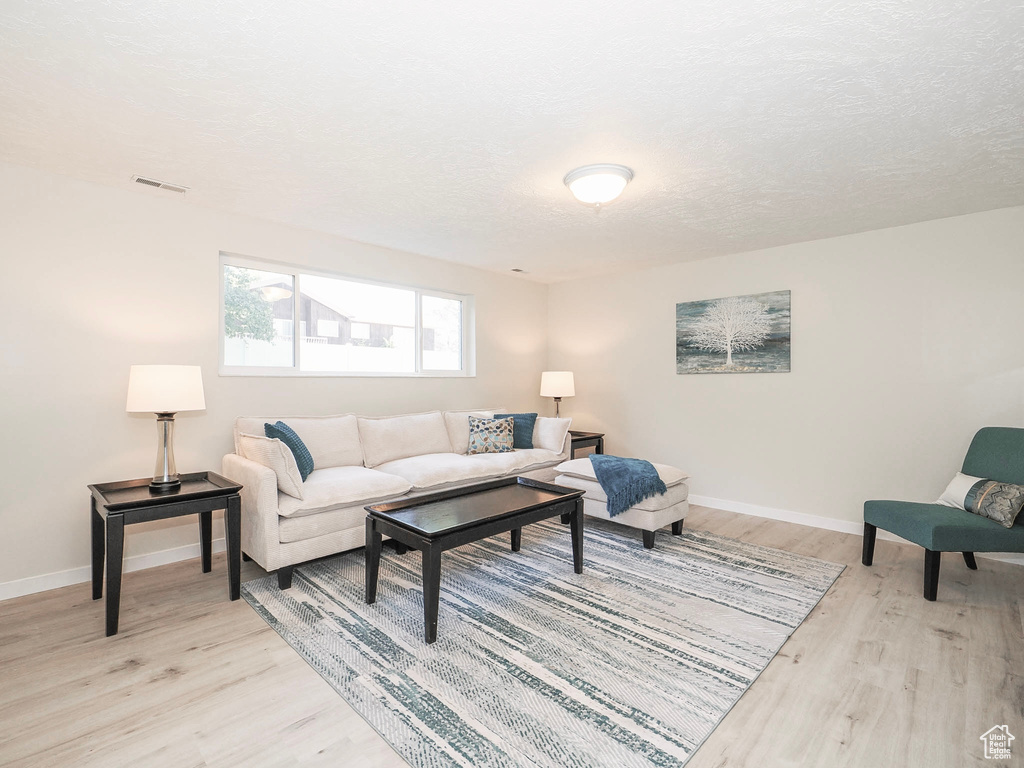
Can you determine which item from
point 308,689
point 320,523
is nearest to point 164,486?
point 320,523

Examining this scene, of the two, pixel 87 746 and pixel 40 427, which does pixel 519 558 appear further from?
pixel 40 427

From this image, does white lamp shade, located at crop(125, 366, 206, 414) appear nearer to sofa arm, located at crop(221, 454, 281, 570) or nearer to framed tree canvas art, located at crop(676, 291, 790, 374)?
sofa arm, located at crop(221, 454, 281, 570)

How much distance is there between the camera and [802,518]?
4.31 m

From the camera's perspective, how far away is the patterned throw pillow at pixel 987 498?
2.80 m

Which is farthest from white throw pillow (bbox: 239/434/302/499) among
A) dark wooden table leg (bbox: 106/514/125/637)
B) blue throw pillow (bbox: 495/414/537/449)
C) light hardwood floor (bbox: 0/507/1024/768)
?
blue throw pillow (bbox: 495/414/537/449)

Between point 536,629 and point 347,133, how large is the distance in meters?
2.60

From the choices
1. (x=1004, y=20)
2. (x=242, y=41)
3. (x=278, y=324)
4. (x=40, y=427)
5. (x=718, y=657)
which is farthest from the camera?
(x=278, y=324)

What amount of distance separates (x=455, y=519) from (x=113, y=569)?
1.63 m

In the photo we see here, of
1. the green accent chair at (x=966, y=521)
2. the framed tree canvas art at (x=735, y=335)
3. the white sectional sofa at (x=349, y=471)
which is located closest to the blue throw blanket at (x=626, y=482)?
the white sectional sofa at (x=349, y=471)

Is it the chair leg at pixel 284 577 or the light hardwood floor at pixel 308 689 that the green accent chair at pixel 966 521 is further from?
the chair leg at pixel 284 577

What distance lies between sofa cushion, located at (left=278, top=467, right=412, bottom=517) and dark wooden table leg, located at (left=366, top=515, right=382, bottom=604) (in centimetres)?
50

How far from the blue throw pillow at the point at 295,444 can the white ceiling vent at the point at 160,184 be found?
62.9 inches

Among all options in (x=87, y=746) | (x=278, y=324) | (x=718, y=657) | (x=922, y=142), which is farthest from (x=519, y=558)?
(x=922, y=142)

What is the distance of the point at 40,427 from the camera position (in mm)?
2893
